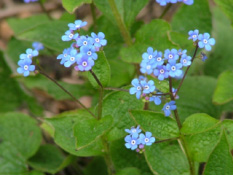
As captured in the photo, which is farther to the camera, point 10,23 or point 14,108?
point 10,23

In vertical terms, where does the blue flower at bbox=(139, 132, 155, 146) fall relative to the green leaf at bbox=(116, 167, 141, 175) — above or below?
above

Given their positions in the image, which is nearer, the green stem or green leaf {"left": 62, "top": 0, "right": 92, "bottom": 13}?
green leaf {"left": 62, "top": 0, "right": 92, "bottom": 13}

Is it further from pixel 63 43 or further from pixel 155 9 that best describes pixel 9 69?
pixel 155 9

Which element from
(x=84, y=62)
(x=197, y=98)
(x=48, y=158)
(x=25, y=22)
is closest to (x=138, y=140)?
(x=84, y=62)

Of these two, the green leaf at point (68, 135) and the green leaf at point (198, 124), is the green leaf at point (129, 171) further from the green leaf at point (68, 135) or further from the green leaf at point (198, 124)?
the green leaf at point (198, 124)

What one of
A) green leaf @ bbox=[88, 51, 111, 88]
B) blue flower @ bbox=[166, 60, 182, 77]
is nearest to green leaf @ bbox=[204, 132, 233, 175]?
blue flower @ bbox=[166, 60, 182, 77]

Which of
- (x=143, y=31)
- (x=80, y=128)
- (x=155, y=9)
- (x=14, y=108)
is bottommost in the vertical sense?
(x=14, y=108)

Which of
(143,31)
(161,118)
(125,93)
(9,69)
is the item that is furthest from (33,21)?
(161,118)

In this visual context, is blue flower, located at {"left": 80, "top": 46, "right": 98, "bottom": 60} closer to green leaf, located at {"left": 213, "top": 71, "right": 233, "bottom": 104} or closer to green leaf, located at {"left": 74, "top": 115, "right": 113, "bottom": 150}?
green leaf, located at {"left": 74, "top": 115, "right": 113, "bottom": 150}
